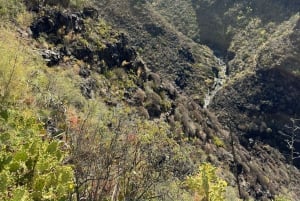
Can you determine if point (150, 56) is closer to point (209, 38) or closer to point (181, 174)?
point (209, 38)

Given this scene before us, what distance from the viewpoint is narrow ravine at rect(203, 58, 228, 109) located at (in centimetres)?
6835

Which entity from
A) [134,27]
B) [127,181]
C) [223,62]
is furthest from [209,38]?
[127,181]

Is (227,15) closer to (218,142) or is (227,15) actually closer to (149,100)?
(218,142)

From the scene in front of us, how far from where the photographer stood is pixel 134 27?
69.7 meters

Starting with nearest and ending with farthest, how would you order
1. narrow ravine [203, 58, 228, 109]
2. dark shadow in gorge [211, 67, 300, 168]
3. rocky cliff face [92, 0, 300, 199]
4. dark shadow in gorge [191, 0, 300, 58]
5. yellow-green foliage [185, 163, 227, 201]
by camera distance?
yellow-green foliage [185, 163, 227, 201] < dark shadow in gorge [211, 67, 300, 168] < rocky cliff face [92, 0, 300, 199] < narrow ravine [203, 58, 228, 109] < dark shadow in gorge [191, 0, 300, 58]

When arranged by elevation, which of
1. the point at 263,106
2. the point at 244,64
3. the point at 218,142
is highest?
the point at 218,142

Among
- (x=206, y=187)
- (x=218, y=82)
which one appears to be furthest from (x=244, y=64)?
(x=206, y=187)

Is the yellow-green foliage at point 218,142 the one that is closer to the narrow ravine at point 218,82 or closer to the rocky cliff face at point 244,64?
the rocky cliff face at point 244,64

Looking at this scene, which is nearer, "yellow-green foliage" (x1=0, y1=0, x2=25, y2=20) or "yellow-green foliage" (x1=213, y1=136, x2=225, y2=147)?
"yellow-green foliage" (x1=0, y1=0, x2=25, y2=20)

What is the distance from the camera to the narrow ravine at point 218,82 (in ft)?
224

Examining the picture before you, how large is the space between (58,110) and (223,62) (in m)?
68.3

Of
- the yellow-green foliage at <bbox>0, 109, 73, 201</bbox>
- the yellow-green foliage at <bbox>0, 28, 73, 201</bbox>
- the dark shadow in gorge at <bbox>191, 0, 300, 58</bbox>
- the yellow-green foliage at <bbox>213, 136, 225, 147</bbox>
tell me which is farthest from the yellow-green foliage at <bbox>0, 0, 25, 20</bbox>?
the dark shadow in gorge at <bbox>191, 0, 300, 58</bbox>

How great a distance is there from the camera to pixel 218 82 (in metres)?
74.0

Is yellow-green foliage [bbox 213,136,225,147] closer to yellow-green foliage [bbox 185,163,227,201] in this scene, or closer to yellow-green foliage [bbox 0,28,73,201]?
yellow-green foliage [bbox 185,163,227,201]
